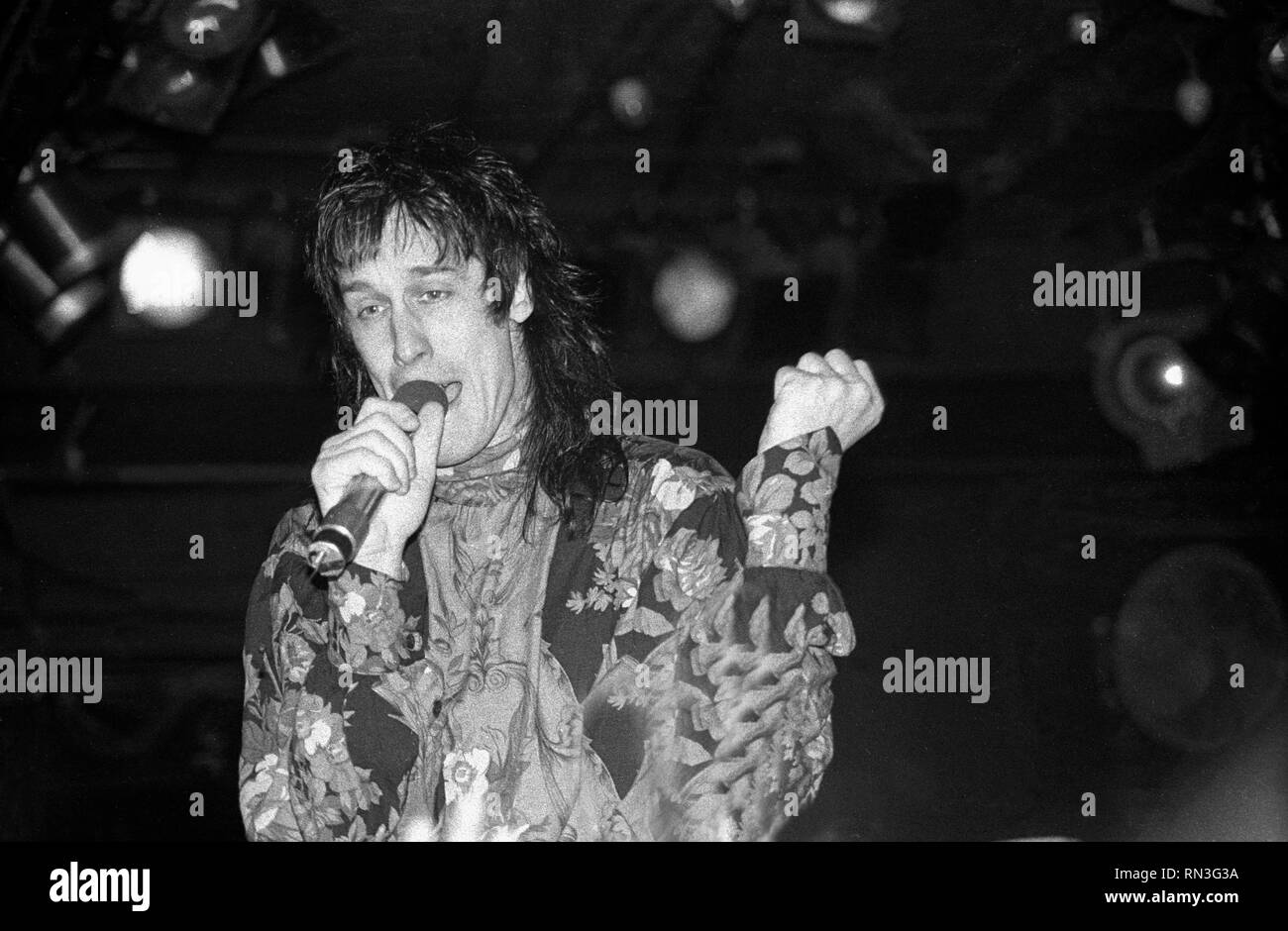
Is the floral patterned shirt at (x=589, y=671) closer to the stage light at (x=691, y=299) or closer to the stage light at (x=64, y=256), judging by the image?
the stage light at (x=691, y=299)

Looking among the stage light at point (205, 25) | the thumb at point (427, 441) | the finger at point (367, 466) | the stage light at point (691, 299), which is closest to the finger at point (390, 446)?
the finger at point (367, 466)

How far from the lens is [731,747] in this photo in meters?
2.04

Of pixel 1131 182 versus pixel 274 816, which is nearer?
pixel 274 816

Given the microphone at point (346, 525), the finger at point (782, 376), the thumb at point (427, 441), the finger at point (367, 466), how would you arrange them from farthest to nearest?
the finger at point (782, 376) → the thumb at point (427, 441) → the finger at point (367, 466) → the microphone at point (346, 525)

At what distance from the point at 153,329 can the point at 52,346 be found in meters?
0.16

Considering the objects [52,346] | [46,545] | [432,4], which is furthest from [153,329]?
[432,4]

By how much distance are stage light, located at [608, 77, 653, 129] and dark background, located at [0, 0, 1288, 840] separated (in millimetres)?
16

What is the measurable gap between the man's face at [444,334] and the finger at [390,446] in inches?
10.6

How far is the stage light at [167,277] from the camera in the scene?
228 cm

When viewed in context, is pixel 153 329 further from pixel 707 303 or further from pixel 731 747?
pixel 731 747

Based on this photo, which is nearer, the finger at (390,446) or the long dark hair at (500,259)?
the finger at (390,446)

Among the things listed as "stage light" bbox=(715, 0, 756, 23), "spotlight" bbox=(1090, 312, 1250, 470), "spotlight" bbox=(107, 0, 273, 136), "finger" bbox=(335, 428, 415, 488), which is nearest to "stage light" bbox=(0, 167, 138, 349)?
"spotlight" bbox=(107, 0, 273, 136)

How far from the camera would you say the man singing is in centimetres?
204
